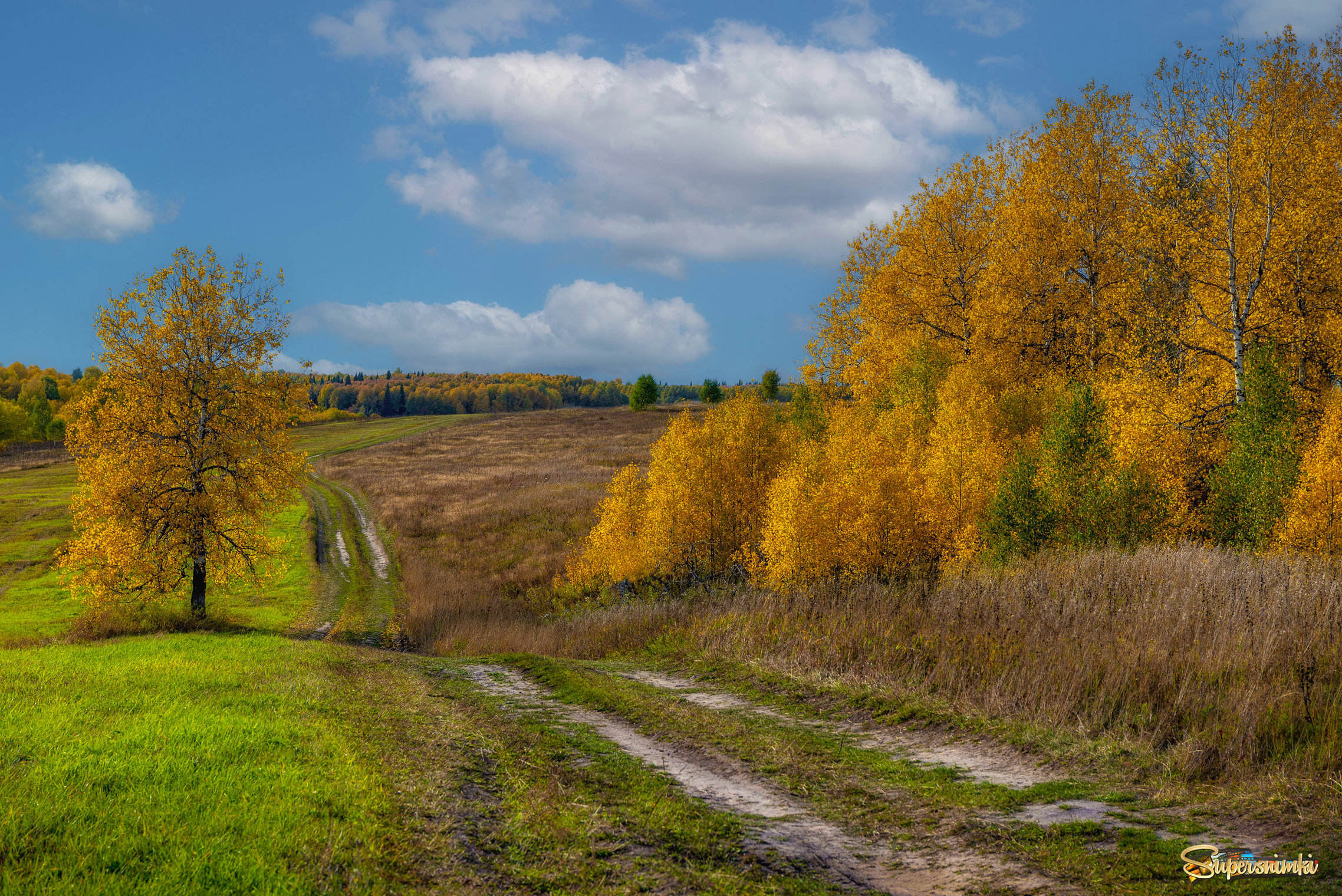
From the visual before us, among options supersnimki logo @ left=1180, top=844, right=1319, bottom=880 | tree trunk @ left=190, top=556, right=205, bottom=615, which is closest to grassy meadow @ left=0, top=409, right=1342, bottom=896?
supersnimki logo @ left=1180, top=844, right=1319, bottom=880

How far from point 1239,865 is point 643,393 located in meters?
135

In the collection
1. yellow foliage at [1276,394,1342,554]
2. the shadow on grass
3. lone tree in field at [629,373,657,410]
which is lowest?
the shadow on grass

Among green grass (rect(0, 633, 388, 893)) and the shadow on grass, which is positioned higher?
green grass (rect(0, 633, 388, 893))

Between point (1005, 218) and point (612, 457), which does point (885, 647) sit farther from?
point (612, 457)

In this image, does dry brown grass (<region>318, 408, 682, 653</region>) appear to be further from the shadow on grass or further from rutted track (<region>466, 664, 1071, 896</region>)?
rutted track (<region>466, 664, 1071, 896</region>)

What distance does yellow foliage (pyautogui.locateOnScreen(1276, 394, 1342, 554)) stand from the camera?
56.9ft

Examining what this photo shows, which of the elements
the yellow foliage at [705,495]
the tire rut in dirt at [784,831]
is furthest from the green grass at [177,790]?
the yellow foliage at [705,495]

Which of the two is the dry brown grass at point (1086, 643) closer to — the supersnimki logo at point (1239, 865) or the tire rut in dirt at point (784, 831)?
the supersnimki logo at point (1239, 865)

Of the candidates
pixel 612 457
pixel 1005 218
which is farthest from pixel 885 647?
pixel 612 457

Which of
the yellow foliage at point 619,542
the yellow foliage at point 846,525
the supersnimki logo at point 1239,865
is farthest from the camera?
the yellow foliage at point 619,542

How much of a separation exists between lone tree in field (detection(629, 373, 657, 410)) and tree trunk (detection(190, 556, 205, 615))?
4381 inches

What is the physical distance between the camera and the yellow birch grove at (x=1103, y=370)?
20469 mm

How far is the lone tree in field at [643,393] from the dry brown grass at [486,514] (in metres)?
25.6

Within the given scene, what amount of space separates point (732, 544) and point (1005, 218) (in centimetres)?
1914
